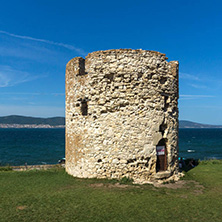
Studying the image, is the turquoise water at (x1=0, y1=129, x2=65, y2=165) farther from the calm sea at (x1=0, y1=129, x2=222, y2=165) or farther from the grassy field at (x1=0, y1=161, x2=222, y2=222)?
the grassy field at (x1=0, y1=161, x2=222, y2=222)

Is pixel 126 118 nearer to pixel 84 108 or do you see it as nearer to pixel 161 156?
pixel 84 108

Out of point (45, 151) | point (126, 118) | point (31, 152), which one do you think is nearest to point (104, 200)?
point (126, 118)

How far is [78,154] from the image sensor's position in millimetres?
11812

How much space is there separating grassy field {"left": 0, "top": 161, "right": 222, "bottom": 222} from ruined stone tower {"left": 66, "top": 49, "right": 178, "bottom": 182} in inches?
37.1

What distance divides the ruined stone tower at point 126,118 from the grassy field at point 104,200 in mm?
943

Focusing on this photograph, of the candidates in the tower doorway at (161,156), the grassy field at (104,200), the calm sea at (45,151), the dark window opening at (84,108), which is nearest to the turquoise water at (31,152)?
the calm sea at (45,151)

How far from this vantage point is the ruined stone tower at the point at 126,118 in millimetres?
10852

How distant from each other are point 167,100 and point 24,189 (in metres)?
8.39

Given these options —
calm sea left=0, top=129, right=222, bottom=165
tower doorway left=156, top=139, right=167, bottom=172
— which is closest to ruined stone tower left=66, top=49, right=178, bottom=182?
tower doorway left=156, top=139, right=167, bottom=172

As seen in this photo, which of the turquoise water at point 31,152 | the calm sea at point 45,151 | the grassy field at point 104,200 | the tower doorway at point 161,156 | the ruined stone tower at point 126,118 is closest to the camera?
the grassy field at point 104,200

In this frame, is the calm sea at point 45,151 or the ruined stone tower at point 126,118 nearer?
the ruined stone tower at point 126,118

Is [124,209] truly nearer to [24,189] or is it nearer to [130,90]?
[24,189]

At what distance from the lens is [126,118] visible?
10906 millimetres

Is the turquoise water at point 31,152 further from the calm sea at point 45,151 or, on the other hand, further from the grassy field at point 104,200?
the grassy field at point 104,200
